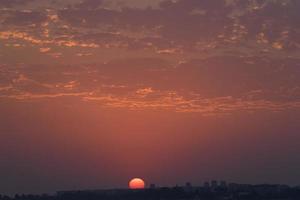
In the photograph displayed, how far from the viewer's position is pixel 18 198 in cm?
10631

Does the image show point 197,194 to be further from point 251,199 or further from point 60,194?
point 60,194

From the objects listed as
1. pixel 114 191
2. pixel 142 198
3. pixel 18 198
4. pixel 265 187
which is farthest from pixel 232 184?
pixel 18 198

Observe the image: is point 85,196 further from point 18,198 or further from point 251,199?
point 251,199

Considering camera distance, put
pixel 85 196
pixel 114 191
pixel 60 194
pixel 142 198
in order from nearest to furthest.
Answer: pixel 142 198 → pixel 85 196 → pixel 60 194 → pixel 114 191

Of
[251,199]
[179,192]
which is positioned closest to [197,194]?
[179,192]

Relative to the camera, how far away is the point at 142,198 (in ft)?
331

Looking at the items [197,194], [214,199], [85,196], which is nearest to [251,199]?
[214,199]

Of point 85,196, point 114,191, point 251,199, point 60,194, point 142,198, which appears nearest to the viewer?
point 251,199

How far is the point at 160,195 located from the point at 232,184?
104 ft

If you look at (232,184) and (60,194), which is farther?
(232,184)

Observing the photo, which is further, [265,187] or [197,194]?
[265,187]

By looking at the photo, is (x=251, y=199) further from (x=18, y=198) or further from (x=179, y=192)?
(x=18, y=198)

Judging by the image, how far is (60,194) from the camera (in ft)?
381

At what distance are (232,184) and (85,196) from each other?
121ft
